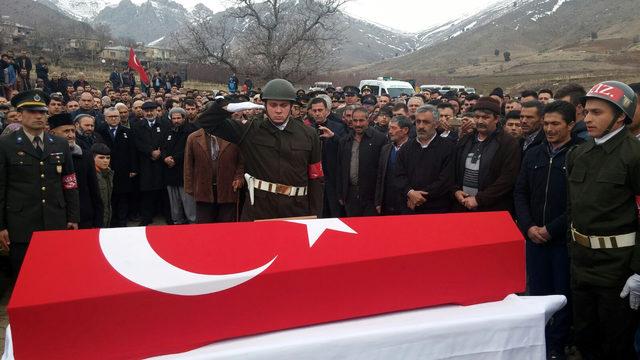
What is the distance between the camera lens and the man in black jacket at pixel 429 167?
4.54 m

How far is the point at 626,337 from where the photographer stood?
9.32 feet

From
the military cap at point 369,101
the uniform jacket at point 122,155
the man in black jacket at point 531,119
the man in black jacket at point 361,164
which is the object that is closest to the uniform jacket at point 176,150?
the uniform jacket at point 122,155

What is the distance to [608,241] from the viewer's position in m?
2.77

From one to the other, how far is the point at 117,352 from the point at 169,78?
2200cm

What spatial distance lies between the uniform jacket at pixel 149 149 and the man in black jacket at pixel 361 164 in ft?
10.2

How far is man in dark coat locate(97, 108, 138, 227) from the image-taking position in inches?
281

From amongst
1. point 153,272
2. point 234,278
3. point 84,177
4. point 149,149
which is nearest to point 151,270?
point 153,272

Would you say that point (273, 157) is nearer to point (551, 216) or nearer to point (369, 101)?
point (551, 216)

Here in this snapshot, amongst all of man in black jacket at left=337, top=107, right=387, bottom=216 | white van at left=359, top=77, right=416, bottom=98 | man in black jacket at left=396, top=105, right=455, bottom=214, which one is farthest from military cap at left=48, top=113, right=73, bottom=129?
white van at left=359, top=77, right=416, bottom=98

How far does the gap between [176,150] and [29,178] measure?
319cm

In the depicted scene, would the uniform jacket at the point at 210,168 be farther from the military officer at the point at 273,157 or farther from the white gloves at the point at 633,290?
the white gloves at the point at 633,290

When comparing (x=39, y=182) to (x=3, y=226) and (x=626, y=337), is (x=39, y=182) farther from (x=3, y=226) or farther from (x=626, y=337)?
(x=626, y=337)

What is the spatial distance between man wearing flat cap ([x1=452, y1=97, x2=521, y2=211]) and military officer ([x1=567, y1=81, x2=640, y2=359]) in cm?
115

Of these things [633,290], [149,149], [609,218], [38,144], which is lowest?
[149,149]
